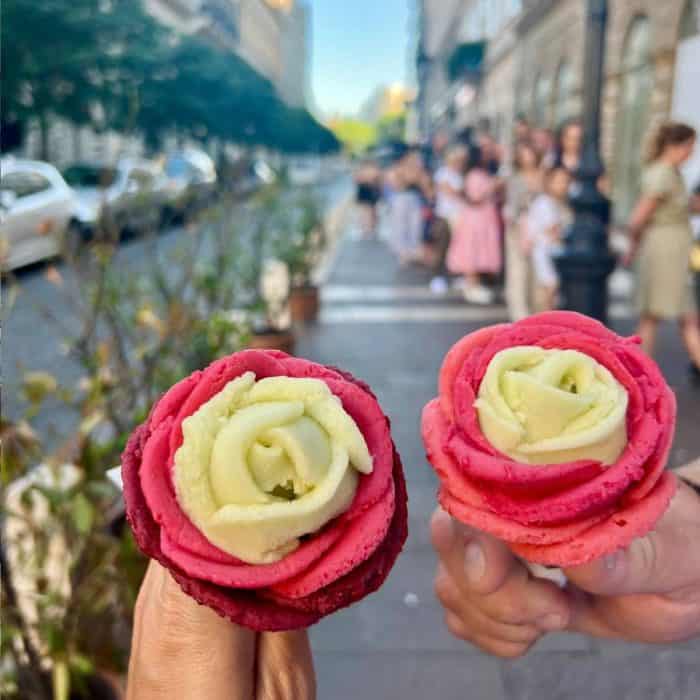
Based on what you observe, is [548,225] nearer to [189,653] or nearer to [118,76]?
[118,76]

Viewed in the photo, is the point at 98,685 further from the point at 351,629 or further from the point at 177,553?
the point at 177,553

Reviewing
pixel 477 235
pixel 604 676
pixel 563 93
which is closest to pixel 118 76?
pixel 604 676

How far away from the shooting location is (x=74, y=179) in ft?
14.9

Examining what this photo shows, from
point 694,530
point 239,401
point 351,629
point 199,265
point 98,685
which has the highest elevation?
point 239,401

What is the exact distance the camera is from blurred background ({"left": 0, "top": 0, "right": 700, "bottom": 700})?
186 cm

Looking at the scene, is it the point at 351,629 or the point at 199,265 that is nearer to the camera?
the point at 351,629

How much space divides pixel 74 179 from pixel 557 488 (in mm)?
4198

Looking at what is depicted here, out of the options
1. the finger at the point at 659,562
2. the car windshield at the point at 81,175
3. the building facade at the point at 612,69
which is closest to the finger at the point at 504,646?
the finger at the point at 659,562

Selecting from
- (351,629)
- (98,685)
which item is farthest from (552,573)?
(98,685)

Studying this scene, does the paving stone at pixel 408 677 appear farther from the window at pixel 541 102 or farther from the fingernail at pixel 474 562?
the window at pixel 541 102

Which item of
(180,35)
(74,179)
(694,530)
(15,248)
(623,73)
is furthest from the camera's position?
(623,73)

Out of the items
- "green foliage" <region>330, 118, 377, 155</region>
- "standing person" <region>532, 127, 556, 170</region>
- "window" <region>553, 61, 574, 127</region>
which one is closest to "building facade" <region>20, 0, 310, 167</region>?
"standing person" <region>532, 127, 556, 170</region>

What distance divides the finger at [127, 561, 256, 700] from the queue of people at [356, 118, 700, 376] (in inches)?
162

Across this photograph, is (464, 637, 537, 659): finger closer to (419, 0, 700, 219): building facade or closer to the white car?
the white car
